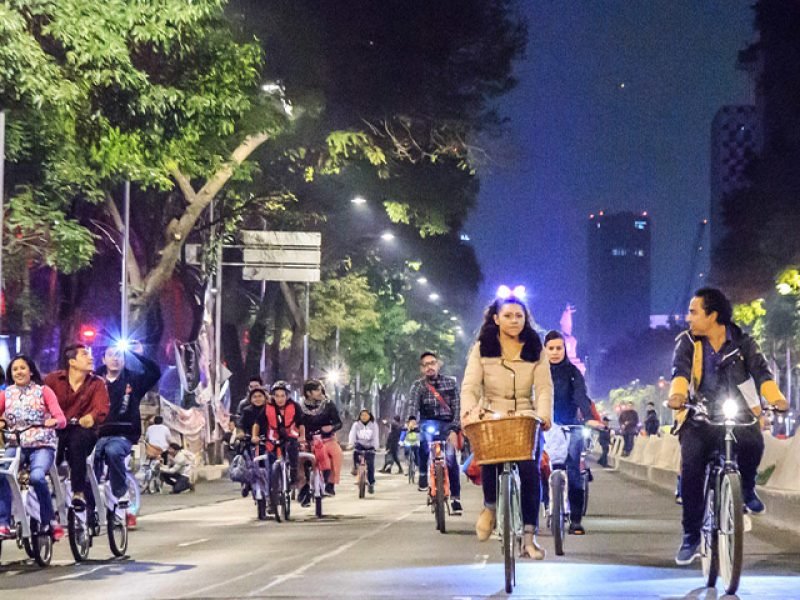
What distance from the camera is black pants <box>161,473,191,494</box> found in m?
33.5

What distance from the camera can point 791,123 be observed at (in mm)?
56250

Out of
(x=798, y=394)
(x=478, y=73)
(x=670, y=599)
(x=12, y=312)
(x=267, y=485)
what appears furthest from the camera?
(x=798, y=394)

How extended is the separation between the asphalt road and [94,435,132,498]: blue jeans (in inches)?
28.0

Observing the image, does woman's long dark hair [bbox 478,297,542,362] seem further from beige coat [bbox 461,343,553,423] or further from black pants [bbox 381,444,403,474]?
black pants [bbox 381,444,403,474]

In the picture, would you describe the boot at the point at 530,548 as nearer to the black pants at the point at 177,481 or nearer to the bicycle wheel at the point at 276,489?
the bicycle wheel at the point at 276,489

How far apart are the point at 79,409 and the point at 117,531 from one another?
136 centimetres

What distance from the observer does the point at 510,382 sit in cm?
1157

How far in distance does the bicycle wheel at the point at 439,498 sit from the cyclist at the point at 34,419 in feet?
15.8

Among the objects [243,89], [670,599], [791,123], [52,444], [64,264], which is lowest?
[670,599]

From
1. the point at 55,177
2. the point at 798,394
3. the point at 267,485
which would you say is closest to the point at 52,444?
the point at 267,485

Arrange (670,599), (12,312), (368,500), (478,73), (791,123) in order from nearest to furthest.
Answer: (670,599) < (368,500) < (478,73) < (12,312) < (791,123)

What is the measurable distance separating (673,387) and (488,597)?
72.6 inches

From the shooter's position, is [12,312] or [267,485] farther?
[12,312]

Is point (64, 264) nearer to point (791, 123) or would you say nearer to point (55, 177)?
point (55, 177)
